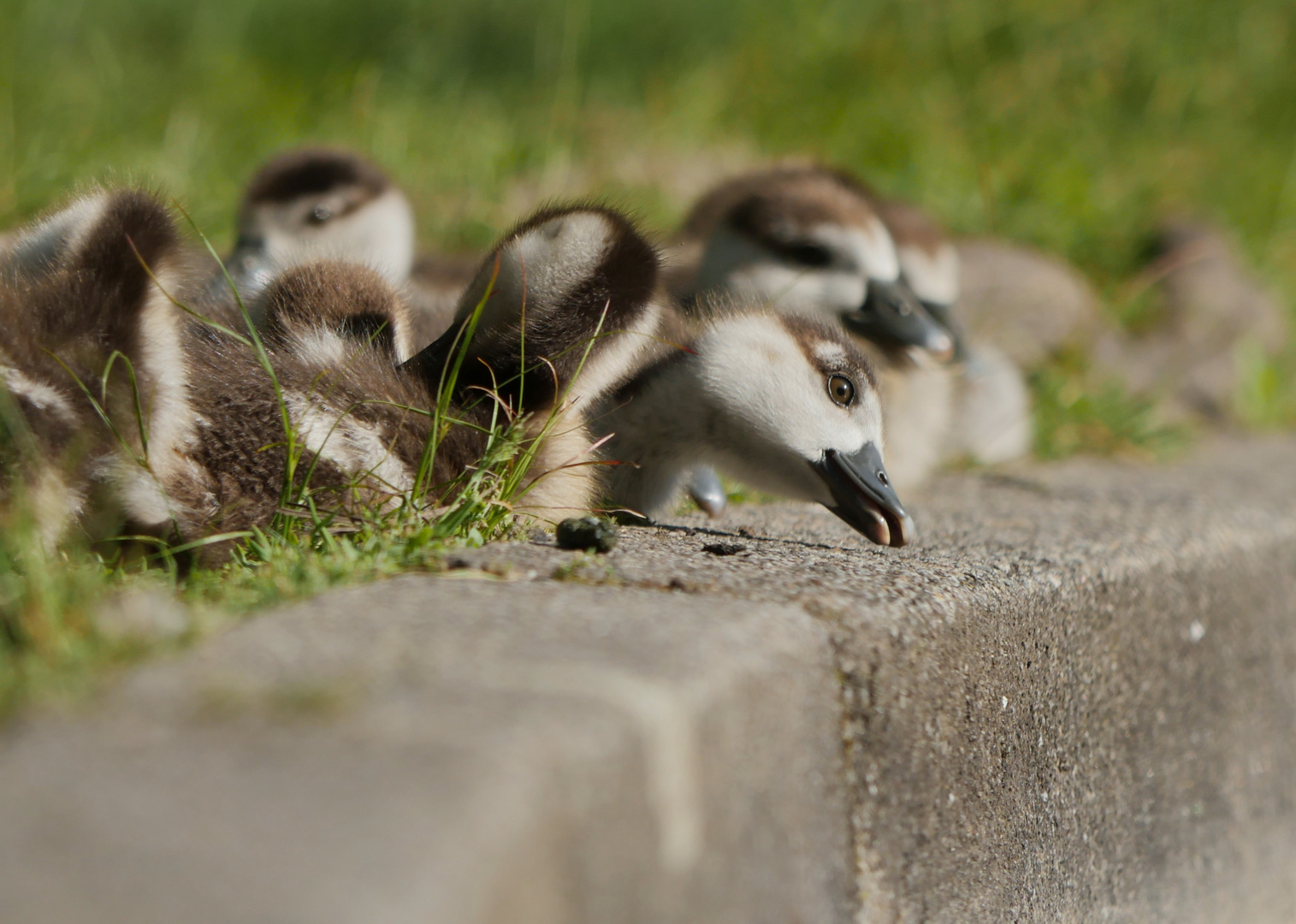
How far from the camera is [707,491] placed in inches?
103

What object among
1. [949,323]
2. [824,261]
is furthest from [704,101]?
[824,261]

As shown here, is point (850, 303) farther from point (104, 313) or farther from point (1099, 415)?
point (104, 313)

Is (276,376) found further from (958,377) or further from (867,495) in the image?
(958,377)

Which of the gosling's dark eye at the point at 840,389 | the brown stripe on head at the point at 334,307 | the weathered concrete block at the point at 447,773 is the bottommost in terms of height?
the weathered concrete block at the point at 447,773

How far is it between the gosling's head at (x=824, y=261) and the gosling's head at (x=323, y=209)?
40.5 inches

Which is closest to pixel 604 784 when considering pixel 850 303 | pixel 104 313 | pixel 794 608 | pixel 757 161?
pixel 794 608

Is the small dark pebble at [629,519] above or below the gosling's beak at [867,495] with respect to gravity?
below

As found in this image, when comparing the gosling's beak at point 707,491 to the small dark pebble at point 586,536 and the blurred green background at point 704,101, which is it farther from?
the blurred green background at point 704,101

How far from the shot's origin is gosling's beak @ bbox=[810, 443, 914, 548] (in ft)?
7.66

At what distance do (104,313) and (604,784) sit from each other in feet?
4.06

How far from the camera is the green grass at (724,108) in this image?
514 centimetres

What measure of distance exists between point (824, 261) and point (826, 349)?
132 centimetres

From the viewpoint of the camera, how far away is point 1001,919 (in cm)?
192

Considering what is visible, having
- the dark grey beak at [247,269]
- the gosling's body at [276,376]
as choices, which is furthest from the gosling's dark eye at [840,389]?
the dark grey beak at [247,269]
